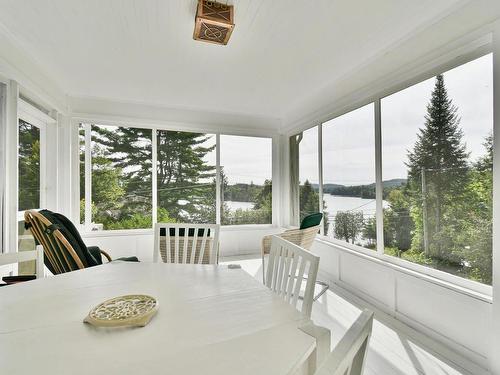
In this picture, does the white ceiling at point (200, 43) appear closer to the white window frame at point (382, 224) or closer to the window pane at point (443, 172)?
the white window frame at point (382, 224)

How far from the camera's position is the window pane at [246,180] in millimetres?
5055

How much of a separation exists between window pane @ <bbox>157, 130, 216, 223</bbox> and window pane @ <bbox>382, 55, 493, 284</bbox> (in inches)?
120

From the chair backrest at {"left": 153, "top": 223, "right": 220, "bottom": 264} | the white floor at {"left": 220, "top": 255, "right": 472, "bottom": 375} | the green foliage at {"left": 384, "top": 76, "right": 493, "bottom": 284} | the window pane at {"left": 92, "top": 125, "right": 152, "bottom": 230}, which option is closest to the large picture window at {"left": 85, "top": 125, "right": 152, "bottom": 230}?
the window pane at {"left": 92, "top": 125, "right": 152, "bottom": 230}

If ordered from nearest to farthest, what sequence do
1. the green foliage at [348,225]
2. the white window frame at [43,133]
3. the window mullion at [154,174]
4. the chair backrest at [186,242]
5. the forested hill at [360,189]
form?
1. the chair backrest at [186,242]
2. the forested hill at [360,189]
3. the white window frame at [43,133]
4. the green foliage at [348,225]
5. the window mullion at [154,174]

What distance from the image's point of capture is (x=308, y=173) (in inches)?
Answer: 180

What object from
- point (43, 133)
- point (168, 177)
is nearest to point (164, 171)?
point (168, 177)

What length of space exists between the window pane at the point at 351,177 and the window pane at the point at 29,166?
3850mm

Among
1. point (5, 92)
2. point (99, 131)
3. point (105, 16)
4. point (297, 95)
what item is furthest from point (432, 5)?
point (99, 131)

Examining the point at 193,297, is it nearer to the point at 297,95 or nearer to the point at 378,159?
the point at 378,159

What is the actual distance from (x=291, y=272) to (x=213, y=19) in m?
1.93

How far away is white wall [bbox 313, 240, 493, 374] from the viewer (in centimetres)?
186

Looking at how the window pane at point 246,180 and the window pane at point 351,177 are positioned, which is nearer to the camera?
the window pane at point 351,177

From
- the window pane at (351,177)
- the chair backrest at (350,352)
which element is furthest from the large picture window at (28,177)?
the window pane at (351,177)

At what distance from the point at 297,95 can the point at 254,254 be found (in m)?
2.91
